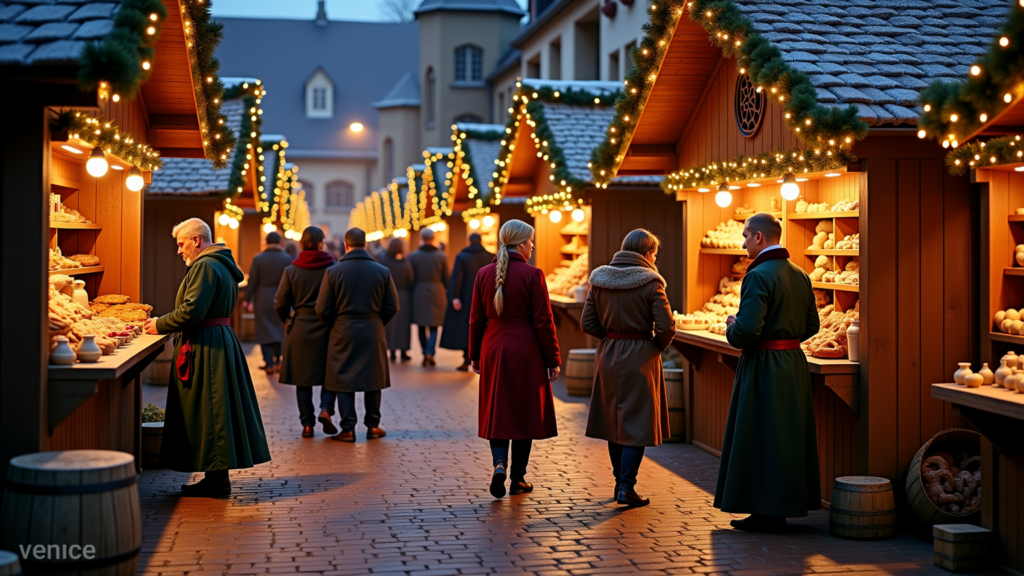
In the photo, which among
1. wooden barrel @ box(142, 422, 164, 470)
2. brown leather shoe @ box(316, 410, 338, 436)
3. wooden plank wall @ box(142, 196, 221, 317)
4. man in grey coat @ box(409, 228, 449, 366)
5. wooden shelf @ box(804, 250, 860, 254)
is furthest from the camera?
man in grey coat @ box(409, 228, 449, 366)

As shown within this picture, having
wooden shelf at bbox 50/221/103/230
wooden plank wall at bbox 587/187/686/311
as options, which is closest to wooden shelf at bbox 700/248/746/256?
wooden plank wall at bbox 587/187/686/311

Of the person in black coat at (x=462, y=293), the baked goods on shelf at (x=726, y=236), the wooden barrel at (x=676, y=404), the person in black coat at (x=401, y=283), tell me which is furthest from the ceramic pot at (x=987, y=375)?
the person in black coat at (x=401, y=283)

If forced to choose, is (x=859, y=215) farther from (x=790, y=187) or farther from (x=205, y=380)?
(x=205, y=380)

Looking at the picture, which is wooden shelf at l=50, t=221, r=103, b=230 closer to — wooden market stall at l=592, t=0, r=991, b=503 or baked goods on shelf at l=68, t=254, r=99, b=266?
baked goods on shelf at l=68, t=254, r=99, b=266

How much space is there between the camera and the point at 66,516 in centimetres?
522

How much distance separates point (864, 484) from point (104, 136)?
16.8ft

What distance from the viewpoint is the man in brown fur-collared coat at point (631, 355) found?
7.50 metres

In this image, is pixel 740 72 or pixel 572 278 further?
pixel 572 278

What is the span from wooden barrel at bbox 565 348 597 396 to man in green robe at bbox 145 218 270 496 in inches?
244

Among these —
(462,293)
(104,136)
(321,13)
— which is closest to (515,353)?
(104,136)

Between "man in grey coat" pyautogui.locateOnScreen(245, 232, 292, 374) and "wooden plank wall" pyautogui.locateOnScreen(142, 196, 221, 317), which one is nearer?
"man in grey coat" pyautogui.locateOnScreen(245, 232, 292, 374)

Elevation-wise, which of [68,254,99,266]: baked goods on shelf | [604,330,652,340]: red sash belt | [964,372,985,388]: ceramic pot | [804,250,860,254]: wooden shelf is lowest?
[964,372,985,388]: ceramic pot

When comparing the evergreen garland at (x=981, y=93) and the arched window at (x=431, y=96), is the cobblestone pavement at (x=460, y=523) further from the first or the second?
the arched window at (x=431, y=96)

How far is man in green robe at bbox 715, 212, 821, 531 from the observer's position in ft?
22.3
